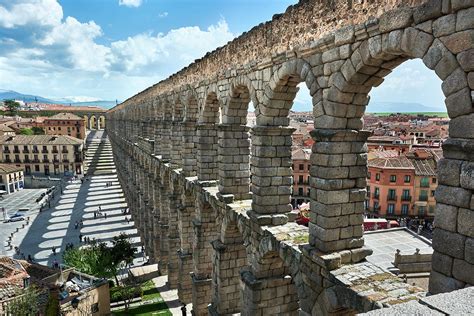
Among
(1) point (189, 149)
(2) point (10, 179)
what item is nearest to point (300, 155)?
(1) point (189, 149)

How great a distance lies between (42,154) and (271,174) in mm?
66477

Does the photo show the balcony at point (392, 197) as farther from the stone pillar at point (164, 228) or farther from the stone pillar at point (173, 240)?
the stone pillar at point (173, 240)

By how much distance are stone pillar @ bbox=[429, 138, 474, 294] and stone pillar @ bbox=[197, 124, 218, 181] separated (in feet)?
37.6

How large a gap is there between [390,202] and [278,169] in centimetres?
3268

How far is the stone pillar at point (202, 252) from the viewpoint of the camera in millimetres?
16344

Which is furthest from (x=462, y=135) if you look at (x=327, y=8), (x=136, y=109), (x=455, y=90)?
(x=136, y=109)

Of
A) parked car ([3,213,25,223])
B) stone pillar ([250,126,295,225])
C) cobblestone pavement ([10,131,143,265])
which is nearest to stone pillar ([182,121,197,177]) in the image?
stone pillar ([250,126,295,225])

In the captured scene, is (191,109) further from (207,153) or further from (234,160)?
(234,160)

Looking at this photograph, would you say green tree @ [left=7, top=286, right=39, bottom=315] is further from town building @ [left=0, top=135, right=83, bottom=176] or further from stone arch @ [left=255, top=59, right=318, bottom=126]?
town building @ [left=0, top=135, right=83, bottom=176]

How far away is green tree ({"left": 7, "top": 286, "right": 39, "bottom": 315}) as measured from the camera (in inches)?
680

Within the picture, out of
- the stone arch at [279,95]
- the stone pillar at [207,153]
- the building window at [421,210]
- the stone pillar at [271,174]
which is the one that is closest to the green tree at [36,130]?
the building window at [421,210]

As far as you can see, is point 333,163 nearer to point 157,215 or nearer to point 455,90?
point 455,90

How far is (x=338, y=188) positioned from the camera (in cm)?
796

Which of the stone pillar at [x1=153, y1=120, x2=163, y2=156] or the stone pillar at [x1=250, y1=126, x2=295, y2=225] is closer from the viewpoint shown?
the stone pillar at [x1=250, y1=126, x2=295, y2=225]
